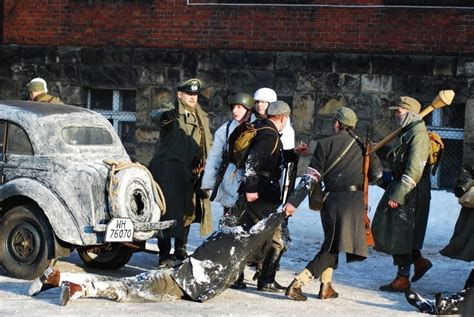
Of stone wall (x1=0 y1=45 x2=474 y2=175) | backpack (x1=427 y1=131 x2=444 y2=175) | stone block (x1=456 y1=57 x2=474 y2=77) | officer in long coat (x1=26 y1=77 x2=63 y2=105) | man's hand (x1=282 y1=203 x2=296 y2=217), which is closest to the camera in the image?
man's hand (x1=282 y1=203 x2=296 y2=217)

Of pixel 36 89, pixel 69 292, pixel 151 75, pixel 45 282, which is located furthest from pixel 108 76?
pixel 69 292

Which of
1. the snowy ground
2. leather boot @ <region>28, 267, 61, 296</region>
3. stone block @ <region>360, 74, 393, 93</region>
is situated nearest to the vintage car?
the snowy ground

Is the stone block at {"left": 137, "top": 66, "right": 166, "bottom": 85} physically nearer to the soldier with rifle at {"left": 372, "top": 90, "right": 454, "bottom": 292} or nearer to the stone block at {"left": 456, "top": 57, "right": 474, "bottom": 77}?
the stone block at {"left": 456, "top": 57, "right": 474, "bottom": 77}

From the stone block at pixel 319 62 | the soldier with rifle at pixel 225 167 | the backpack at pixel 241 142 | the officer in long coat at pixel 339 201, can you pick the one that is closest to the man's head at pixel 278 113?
the backpack at pixel 241 142

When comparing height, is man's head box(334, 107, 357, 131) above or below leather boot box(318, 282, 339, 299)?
above

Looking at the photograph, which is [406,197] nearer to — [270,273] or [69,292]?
[270,273]

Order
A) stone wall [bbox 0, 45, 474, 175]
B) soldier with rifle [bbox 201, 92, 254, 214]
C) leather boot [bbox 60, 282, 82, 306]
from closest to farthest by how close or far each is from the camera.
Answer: leather boot [bbox 60, 282, 82, 306]
soldier with rifle [bbox 201, 92, 254, 214]
stone wall [bbox 0, 45, 474, 175]

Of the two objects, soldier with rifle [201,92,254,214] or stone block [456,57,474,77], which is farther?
stone block [456,57,474,77]

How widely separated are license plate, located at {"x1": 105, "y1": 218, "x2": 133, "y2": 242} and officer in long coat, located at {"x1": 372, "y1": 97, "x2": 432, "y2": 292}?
2211mm

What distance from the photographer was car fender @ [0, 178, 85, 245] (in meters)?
10.5

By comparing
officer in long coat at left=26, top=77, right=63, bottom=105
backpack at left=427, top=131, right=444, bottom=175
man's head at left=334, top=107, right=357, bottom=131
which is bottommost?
backpack at left=427, top=131, right=444, bottom=175

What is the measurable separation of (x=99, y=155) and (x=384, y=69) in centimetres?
690

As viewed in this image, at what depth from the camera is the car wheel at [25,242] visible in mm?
10594

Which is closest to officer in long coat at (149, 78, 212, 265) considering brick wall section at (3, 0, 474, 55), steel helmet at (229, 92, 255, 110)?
steel helmet at (229, 92, 255, 110)
